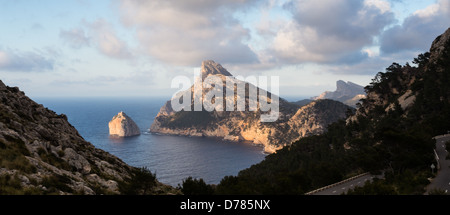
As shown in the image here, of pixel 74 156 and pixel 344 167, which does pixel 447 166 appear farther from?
pixel 74 156

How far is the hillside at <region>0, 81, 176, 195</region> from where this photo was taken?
23219 mm

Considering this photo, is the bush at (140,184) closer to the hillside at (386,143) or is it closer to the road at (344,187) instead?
the hillside at (386,143)

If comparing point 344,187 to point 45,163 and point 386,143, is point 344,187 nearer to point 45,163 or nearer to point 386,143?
point 386,143

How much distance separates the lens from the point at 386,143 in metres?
53.2

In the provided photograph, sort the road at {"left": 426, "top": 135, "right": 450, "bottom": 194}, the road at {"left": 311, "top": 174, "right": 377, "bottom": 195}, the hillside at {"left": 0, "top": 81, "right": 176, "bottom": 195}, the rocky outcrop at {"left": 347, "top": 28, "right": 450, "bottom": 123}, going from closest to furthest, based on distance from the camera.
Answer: the hillside at {"left": 0, "top": 81, "right": 176, "bottom": 195}, the road at {"left": 426, "top": 135, "right": 450, "bottom": 194}, the road at {"left": 311, "top": 174, "right": 377, "bottom": 195}, the rocky outcrop at {"left": 347, "top": 28, "right": 450, "bottom": 123}

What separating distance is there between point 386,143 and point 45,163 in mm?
57977

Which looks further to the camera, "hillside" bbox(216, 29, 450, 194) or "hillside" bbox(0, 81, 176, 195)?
"hillside" bbox(216, 29, 450, 194)

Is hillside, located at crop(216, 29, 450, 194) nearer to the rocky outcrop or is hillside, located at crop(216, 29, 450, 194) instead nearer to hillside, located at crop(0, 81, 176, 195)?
the rocky outcrop

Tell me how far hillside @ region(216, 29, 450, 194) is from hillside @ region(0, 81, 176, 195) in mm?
17573

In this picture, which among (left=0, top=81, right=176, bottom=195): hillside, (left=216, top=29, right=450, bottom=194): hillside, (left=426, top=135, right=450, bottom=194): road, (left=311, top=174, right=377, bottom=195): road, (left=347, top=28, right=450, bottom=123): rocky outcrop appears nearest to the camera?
(left=0, top=81, right=176, bottom=195): hillside

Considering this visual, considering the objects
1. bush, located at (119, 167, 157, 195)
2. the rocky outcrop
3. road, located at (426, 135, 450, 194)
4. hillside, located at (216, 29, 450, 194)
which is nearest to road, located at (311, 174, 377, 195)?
hillside, located at (216, 29, 450, 194)

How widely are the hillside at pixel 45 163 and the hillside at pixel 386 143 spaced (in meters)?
17.6

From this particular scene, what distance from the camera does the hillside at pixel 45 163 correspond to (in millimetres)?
23219
